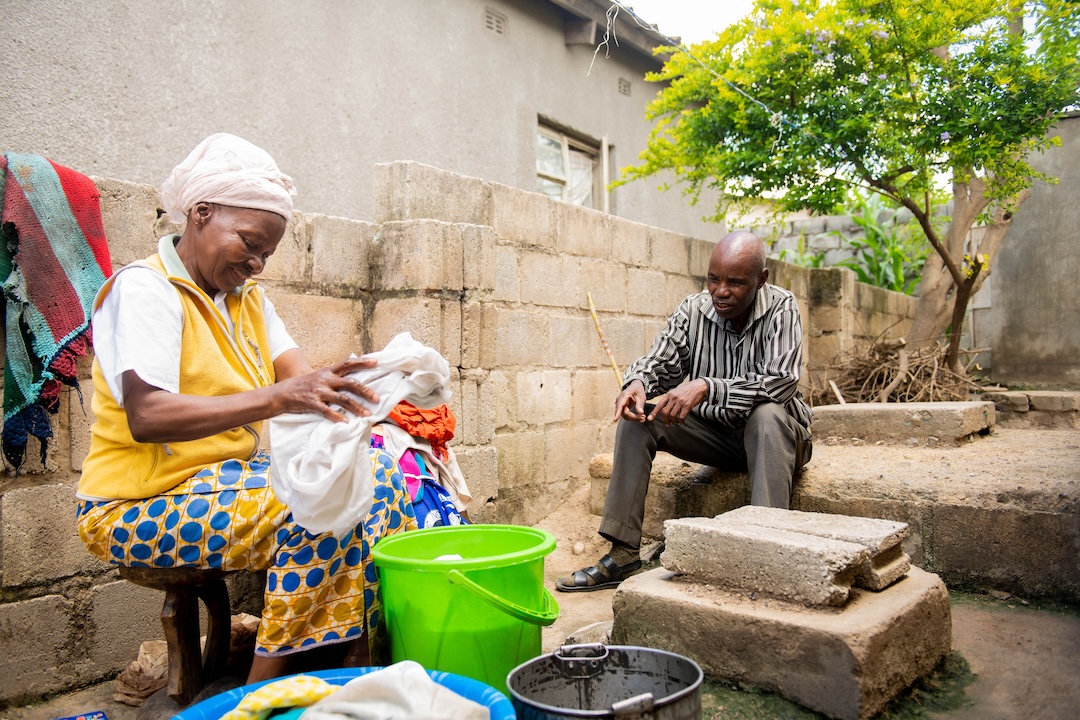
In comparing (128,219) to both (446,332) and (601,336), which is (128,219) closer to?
(446,332)

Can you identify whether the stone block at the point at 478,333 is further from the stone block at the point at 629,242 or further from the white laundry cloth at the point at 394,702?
→ the white laundry cloth at the point at 394,702

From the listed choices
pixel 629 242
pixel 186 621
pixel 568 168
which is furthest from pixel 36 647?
pixel 568 168

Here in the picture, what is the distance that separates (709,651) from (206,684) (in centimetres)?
144

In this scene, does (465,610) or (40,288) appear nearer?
(465,610)

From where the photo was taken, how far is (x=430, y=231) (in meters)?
3.59

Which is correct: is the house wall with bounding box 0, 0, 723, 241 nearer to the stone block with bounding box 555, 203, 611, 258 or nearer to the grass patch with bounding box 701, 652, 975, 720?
the stone block with bounding box 555, 203, 611, 258

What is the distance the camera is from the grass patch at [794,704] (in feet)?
6.87

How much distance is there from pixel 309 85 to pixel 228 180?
405 cm

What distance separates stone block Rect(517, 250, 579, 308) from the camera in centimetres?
441

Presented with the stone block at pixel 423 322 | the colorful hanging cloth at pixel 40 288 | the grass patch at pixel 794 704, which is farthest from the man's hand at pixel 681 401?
the colorful hanging cloth at pixel 40 288

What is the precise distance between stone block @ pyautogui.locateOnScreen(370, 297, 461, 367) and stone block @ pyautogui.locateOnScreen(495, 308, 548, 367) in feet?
1.38

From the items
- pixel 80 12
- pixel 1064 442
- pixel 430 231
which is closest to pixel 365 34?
pixel 80 12

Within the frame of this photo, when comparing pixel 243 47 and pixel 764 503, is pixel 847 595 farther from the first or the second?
pixel 243 47

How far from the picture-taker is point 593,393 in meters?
5.07
